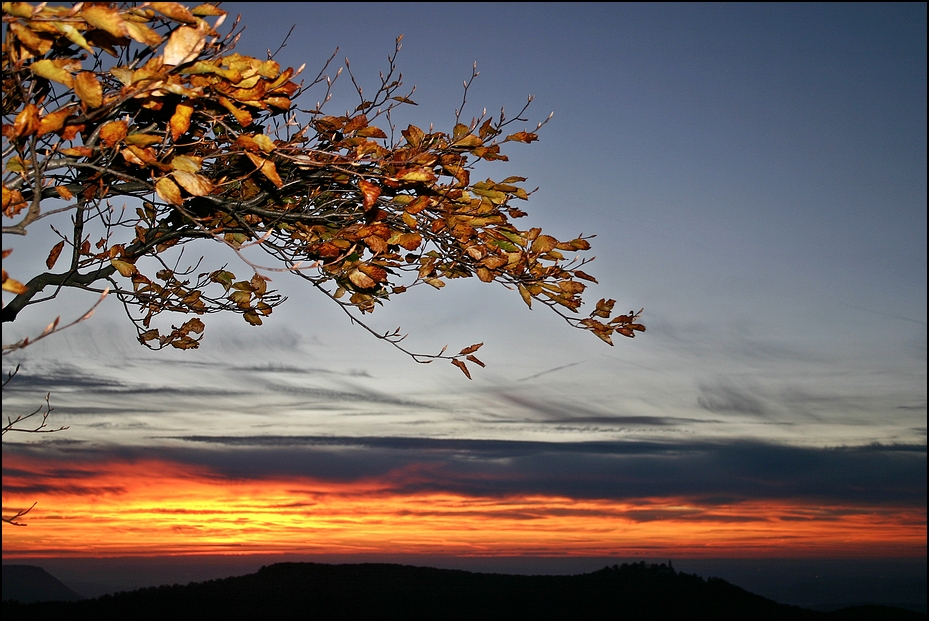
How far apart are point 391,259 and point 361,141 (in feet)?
2.45

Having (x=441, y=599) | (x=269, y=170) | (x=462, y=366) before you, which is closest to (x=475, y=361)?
(x=462, y=366)

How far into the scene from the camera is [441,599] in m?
12.9

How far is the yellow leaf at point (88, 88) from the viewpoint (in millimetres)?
2908

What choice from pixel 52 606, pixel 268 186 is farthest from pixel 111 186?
pixel 52 606

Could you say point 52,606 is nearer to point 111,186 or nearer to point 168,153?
point 111,186

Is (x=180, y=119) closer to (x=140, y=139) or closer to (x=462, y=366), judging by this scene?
(x=140, y=139)

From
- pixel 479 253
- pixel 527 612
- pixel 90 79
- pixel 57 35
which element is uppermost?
pixel 57 35

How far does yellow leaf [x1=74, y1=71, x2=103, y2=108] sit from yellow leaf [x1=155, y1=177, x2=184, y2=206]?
0.41 metres

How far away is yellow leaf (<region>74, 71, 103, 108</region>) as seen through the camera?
2.91 m

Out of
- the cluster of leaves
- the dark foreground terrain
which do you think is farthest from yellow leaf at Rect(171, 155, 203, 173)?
the dark foreground terrain

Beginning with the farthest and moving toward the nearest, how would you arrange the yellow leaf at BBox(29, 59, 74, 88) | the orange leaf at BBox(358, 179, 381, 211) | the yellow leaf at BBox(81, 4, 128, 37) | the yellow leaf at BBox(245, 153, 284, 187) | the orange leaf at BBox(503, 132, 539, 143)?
the orange leaf at BBox(503, 132, 539, 143)
the orange leaf at BBox(358, 179, 381, 211)
the yellow leaf at BBox(245, 153, 284, 187)
the yellow leaf at BBox(29, 59, 74, 88)
the yellow leaf at BBox(81, 4, 128, 37)

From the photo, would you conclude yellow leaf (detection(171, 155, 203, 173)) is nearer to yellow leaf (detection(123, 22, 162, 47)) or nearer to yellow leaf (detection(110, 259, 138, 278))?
yellow leaf (detection(123, 22, 162, 47))

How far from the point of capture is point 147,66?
9.55 ft

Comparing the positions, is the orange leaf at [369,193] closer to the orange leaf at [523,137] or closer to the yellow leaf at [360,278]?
the yellow leaf at [360,278]
